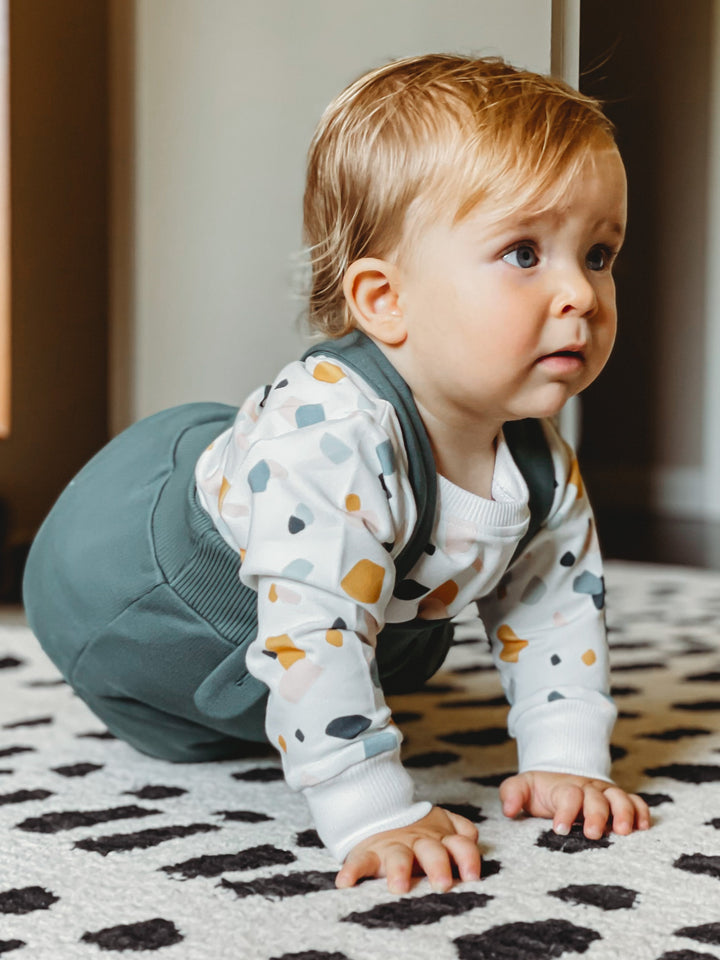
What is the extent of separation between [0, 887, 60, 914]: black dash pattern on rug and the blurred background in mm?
738

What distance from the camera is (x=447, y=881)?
669 millimetres

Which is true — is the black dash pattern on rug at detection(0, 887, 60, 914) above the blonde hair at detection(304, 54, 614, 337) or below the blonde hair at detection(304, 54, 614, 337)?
below

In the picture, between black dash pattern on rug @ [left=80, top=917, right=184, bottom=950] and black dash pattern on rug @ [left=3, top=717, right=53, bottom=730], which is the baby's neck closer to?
black dash pattern on rug @ [left=80, top=917, right=184, bottom=950]

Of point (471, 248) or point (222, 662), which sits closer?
point (471, 248)

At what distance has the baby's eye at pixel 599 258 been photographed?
0.80 metres

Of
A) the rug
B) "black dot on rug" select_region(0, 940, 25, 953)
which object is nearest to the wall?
the rug

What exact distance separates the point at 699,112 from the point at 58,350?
218cm

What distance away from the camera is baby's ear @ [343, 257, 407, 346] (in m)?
0.82

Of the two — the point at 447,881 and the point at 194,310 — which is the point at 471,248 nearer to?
the point at 447,881

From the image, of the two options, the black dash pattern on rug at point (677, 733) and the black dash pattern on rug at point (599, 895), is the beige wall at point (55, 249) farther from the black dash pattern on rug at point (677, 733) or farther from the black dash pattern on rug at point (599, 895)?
the black dash pattern on rug at point (599, 895)

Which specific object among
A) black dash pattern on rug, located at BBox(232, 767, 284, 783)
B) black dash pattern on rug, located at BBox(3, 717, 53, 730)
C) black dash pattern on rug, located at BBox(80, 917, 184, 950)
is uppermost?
black dash pattern on rug, located at BBox(80, 917, 184, 950)

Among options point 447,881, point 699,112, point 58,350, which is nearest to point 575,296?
point 447,881

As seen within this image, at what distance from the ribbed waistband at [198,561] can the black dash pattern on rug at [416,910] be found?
0.96 ft

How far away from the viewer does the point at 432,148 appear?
78 centimetres
